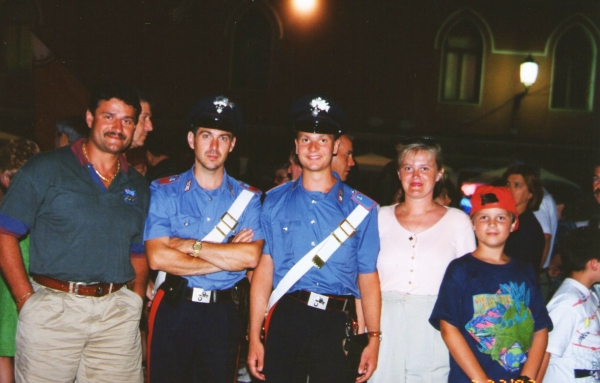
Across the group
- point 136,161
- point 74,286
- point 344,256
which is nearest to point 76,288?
point 74,286

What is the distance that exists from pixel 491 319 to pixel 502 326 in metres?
0.08

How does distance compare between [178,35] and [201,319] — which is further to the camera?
[178,35]

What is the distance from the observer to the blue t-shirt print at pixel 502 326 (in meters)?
3.48

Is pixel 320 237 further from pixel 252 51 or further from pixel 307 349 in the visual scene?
pixel 252 51

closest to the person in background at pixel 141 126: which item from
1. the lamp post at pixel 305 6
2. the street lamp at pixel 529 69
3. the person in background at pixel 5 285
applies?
the person in background at pixel 5 285

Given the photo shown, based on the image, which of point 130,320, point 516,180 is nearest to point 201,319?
point 130,320

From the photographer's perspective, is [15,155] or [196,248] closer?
[196,248]

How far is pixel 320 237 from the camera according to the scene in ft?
12.0

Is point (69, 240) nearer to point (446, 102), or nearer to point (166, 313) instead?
Result: point (166, 313)

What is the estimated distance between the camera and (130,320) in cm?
381

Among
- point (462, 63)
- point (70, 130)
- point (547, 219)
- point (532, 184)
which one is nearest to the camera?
point (70, 130)

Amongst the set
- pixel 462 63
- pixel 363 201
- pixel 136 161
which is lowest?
pixel 363 201

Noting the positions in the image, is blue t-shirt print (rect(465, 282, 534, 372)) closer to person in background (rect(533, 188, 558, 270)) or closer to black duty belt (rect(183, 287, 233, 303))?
black duty belt (rect(183, 287, 233, 303))

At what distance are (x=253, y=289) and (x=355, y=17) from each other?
13016 millimetres
